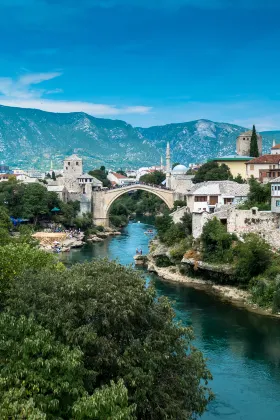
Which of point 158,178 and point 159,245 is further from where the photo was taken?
point 158,178

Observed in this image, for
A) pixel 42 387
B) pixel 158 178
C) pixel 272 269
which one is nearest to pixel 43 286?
pixel 42 387

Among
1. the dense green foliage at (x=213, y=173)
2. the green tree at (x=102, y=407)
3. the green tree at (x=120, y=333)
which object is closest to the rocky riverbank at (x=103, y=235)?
the dense green foliage at (x=213, y=173)

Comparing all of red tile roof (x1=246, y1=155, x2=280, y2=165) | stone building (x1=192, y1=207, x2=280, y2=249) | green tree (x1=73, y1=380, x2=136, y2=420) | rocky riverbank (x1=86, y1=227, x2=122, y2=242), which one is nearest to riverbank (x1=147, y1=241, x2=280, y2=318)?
stone building (x1=192, y1=207, x2=280, y2=249)

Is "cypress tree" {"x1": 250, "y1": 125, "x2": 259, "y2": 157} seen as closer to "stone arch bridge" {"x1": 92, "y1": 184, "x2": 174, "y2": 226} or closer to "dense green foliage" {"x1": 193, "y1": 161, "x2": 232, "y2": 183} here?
"dense green foliage" {"x1": 193, "y1": 161, "x2": 232, "y2": 183}

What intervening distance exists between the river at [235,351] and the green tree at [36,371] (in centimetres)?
672

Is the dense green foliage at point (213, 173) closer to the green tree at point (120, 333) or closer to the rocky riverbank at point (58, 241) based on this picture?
the rocky riverbank at point (58, 241)

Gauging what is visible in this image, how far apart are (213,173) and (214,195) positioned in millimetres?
13010

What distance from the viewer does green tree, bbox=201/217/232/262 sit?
32781mm

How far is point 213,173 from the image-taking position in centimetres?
5278

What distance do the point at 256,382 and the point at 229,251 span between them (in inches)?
540

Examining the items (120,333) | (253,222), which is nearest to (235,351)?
(120,333)

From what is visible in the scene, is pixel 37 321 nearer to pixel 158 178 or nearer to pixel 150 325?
pixel 150 325

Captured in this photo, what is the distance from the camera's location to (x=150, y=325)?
1471 cm

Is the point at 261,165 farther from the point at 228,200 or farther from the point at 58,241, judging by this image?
the point at 58,241
